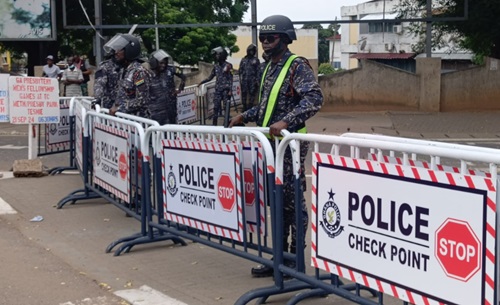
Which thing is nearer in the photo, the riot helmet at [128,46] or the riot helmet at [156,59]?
the riot helmet at [128,46]

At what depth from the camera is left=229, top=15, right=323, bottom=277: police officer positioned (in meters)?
6.27

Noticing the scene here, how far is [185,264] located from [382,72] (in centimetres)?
1679

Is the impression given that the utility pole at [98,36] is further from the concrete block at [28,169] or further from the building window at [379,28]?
the building window at [379,28]

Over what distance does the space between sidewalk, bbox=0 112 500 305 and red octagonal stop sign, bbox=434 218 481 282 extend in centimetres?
178

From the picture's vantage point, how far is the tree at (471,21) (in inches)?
888

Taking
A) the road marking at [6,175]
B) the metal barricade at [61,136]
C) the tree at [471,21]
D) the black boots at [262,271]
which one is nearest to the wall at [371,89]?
the tree at [471,21]

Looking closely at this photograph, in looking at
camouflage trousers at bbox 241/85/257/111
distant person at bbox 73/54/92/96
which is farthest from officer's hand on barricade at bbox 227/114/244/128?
distant person at bbox 73/54/92/96

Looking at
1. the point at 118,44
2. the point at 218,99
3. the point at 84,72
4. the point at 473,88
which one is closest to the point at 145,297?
the point at 118,44

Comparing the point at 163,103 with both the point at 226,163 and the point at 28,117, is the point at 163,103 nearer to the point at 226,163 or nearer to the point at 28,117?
the point at 28,117

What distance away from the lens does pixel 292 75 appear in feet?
21.2

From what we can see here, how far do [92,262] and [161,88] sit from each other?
5165 mm

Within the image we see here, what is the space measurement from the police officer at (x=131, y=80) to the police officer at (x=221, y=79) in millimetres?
7691

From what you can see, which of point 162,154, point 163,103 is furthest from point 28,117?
point 162,154

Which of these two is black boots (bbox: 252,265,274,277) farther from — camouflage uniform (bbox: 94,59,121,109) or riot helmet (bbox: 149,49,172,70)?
riot helmet (bbox: 149,49,172,70)
